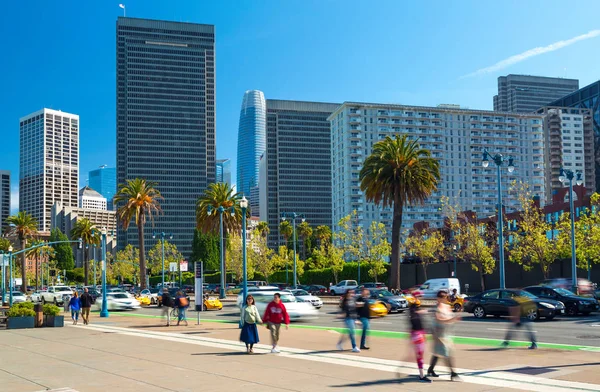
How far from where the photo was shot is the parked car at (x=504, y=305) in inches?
1169

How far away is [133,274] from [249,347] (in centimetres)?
11092

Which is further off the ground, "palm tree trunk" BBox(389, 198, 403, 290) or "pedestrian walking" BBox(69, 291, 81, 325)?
"palm tree trunk" BBox(389, 198, 403, 290)

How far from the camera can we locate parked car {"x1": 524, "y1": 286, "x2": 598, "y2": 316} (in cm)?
3231

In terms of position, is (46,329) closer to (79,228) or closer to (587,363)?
(587,363)

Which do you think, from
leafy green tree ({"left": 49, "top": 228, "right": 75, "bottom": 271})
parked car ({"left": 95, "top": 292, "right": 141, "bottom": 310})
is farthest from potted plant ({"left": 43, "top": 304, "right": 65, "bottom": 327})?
leafy green tree ({"left": 49, "top": 228, "right": 75, "bottom": 271})

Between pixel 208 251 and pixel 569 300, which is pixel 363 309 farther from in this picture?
pixel 208 251

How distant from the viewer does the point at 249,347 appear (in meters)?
19.3

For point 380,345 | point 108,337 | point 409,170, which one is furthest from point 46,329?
point 409,170

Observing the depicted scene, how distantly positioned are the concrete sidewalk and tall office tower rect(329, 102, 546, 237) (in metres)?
149

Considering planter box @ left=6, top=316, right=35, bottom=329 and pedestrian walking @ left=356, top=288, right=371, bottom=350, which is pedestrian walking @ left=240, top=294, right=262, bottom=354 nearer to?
pedestrian walking @ left=356, top=288, right=371, bottom=350

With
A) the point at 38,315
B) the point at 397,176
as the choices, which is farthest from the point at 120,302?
the point at 397,176

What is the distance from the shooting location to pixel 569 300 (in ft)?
107

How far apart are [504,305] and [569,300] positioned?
14.7 feet

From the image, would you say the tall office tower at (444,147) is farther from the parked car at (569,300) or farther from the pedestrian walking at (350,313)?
the pedestrian walking at (350,313)
